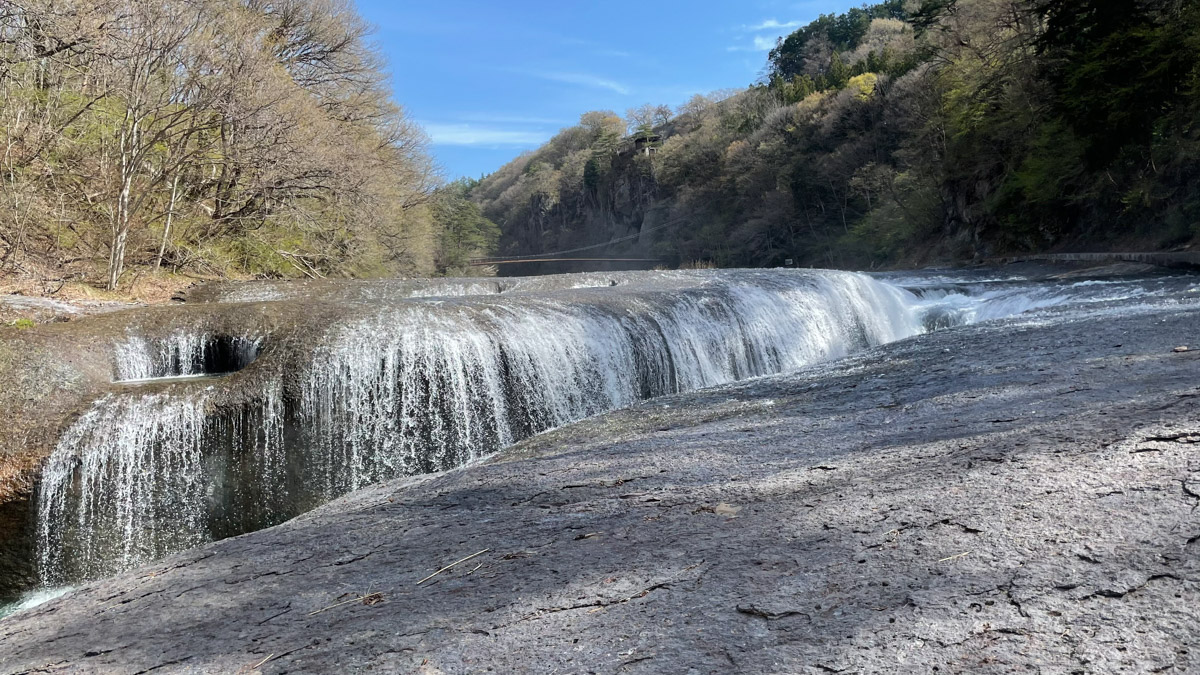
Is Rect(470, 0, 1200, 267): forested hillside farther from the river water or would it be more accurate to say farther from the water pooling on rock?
the water pooling on rock

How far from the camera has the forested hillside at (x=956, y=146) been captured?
59.6 ft

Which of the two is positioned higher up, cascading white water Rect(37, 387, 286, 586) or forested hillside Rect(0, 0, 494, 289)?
forested hillside Rect(0, 0, 494, 289)

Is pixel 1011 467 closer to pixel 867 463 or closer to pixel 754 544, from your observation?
pixel 867 463

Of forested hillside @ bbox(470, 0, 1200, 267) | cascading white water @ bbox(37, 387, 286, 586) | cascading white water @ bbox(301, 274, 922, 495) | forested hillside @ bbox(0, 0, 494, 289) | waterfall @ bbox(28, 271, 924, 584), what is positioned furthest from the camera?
forested hillside @ bbox(470, 0, 1200, 267)

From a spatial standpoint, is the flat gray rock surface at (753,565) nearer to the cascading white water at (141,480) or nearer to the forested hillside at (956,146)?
the cascading white water at (141,480)

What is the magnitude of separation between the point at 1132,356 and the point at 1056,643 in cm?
433

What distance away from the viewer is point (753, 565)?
2277mm

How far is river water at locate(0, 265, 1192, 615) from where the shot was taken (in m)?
6.15

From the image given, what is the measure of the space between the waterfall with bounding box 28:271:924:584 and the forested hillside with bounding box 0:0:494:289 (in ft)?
21.6

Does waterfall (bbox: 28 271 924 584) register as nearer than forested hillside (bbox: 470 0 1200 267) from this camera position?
Yes

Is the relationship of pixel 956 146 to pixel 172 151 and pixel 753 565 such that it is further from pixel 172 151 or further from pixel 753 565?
pixel 753 565

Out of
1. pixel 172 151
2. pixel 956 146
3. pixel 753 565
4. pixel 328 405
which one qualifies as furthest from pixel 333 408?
pixel 956 146

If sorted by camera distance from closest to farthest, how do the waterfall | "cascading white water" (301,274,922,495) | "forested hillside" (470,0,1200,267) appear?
the waterfall, "cascading white water" (301,274,922,495), "forested hillside" (470,0,1200,267)

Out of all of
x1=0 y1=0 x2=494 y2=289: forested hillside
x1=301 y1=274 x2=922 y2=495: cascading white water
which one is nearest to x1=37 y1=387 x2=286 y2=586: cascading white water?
x1=301 y1=274 x2=922 y2=495: cascading white water
